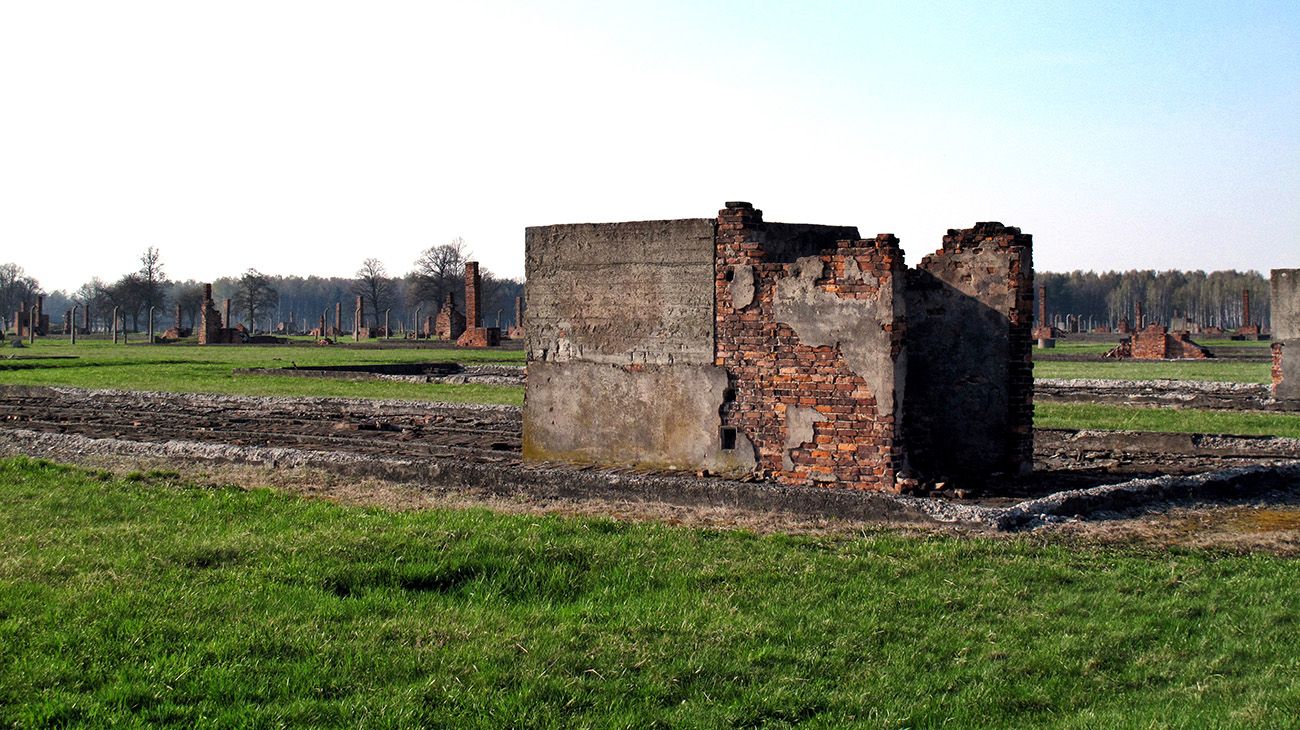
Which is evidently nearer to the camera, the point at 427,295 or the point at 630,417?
the point at 630,417

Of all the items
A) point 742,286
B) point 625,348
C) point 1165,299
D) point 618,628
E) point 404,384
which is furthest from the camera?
point 1165,299

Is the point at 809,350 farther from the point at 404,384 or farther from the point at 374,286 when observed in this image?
the point at 374,286

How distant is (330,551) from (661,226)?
5305 mm

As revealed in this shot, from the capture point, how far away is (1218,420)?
17.9 m

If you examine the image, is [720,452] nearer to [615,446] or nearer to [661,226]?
[615,446]

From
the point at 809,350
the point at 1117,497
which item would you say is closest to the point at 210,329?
Answer: the point at 809,350

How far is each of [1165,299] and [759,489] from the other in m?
149

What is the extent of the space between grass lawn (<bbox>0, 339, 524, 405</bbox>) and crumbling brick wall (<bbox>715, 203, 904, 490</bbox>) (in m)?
11.0

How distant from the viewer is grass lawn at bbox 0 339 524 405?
2402cm

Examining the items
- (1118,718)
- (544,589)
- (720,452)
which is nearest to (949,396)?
(720,452)

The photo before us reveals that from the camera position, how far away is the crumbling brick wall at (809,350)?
10289mm

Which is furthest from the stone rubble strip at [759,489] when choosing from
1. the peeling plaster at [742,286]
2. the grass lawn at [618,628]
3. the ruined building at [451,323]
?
the ruined building at [451,323]

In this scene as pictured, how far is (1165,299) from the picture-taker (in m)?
145

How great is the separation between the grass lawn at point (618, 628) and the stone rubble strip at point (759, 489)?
2.60 ft
